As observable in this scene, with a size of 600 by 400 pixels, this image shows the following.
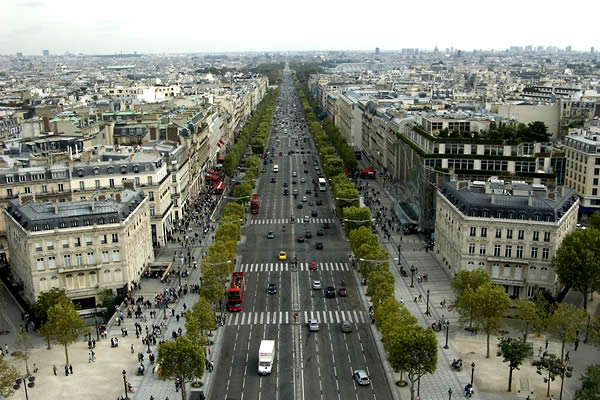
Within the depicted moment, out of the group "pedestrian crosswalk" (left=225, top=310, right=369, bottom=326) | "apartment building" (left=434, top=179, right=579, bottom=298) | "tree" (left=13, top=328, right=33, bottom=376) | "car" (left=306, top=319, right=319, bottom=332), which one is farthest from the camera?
"apartment building" (left=434, top=179, right=579, bottom=298)

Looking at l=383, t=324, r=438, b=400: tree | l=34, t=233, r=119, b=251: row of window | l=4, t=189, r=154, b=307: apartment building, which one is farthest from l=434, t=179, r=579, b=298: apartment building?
l=34, t=233, r=119, b=251: row of window

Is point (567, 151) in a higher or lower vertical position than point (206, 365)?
higher

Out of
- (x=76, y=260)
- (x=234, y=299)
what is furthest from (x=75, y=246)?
(x=234, y=299)

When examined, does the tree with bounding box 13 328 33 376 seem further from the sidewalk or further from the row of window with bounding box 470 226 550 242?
the row of window with bounding box 470 226 550 242

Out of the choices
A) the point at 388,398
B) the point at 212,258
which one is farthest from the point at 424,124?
the point at 388,398

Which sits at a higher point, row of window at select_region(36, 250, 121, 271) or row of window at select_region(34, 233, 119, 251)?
row of window at select_region(34, 233, 119, 251)

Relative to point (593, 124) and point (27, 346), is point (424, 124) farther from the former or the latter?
point (27, 346)
